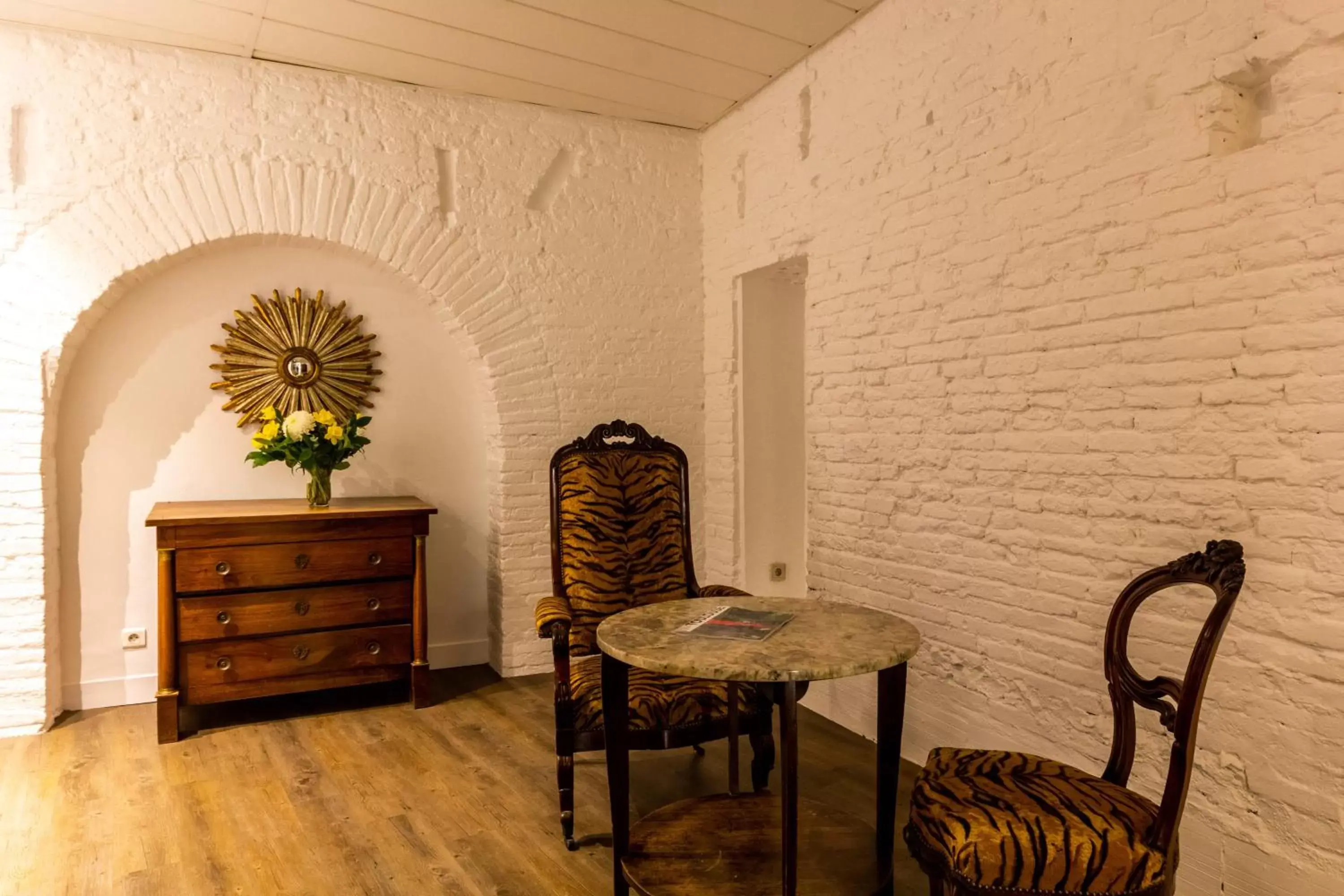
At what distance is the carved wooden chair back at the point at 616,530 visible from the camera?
3.18m

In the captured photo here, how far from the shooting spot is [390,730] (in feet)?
11.5

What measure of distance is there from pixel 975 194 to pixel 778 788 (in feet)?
7.13

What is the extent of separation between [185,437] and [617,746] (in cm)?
289

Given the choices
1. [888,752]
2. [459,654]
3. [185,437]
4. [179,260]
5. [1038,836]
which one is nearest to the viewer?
[1038,836]

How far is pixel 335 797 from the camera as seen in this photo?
2.87m

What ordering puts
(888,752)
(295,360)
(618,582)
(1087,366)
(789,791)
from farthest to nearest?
(295,360)
(618,582)
(1087,366)
(888,752)
(789,791)

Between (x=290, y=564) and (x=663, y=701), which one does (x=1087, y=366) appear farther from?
(x=290, y=564)

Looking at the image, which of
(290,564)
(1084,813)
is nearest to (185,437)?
(290,564)

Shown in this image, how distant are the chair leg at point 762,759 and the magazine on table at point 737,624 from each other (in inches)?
25.3

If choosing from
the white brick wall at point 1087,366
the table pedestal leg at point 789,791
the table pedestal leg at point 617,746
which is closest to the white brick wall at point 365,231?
the white brick wall at point 1087,366

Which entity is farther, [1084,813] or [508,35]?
[508,35]

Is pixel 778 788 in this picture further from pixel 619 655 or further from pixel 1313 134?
pixel 1313 134

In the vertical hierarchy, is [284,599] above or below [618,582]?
below

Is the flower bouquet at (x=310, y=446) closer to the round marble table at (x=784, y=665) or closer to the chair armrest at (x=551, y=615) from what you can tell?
the chair armrest at (x=551, y=615)
